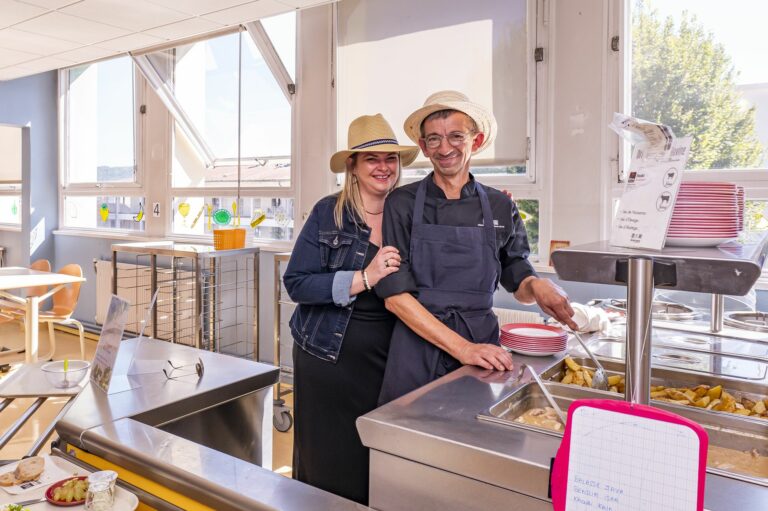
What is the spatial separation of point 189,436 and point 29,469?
17.6 inches

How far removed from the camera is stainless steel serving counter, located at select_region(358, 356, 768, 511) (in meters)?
0.97

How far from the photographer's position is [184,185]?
5707mm

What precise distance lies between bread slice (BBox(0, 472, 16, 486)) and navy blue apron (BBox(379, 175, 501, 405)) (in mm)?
903

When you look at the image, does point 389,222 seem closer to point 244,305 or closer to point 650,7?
point 650,7

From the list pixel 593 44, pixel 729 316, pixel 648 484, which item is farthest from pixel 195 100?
pixel 648 484

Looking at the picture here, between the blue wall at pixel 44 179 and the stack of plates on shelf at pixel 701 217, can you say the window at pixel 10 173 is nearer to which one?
the blue wall at pixel 44 179

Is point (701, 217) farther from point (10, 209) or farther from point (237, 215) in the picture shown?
point (10, 209)

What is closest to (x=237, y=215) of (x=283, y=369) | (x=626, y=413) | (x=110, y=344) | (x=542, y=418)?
(x=283, y=369)

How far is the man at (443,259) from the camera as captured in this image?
165cm

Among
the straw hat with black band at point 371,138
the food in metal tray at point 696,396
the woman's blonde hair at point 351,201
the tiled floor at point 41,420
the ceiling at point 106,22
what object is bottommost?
the tiled floor at point 41,420

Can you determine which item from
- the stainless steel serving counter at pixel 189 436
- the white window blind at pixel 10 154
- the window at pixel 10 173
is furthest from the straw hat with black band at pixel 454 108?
the white window blind at pixel 10 154

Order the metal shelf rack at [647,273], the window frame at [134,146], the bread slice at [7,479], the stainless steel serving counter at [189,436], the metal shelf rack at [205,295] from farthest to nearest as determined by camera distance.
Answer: the window frame at [134,146] < the metal shelf rack at [205,295] < the bread slice at [7,479] < the stainless steel serving counter at [189,436] < the metal shelf rack at [647,273]

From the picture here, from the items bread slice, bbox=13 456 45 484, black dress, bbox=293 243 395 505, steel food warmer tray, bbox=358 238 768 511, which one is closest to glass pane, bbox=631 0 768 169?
steel food warmer tray, bbox=358 238 768 511

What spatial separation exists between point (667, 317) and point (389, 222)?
1.42 m
